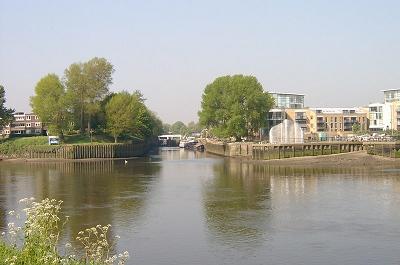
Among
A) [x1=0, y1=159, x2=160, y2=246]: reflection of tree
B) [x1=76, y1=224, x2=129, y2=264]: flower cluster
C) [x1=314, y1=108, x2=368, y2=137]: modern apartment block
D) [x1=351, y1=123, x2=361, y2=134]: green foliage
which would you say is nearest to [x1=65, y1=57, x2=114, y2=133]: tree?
[x1=0, y1=159, x2=160, y2=246]: reflection of tree

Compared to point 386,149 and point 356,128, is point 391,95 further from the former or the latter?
point 386,149

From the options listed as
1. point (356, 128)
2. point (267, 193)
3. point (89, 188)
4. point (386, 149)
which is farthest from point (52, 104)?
point (356, 128)

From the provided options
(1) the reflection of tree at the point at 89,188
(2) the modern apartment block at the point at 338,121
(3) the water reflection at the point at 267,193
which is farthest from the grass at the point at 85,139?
(2) the modern apartment block at the point at 338,121

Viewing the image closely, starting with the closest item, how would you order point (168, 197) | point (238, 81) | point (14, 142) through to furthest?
1. point (168, 197)
2. point (14, 142)
3. point (238, 81)

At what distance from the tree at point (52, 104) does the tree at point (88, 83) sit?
2452 millimetres

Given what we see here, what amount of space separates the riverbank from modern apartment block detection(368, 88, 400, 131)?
53.6 meters

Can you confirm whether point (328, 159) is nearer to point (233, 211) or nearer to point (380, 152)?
point (380, 152)

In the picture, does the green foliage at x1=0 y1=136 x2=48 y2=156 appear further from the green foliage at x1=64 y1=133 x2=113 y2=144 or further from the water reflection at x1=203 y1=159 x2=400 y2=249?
the water reflection at x1=203 y1=159 x2=400 y2=249

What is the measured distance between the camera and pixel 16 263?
35.9 feet

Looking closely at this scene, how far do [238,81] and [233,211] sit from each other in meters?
72.5

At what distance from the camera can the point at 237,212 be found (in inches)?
1476

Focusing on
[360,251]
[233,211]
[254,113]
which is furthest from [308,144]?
[360,251]

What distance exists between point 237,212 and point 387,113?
100402 millimetres

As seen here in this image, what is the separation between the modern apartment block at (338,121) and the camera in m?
136
